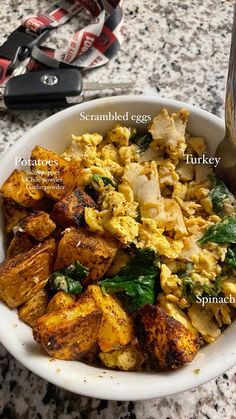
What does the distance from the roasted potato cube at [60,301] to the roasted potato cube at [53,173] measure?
0.19 metres

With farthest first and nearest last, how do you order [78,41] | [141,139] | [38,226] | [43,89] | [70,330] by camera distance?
[78,41], [43,89], [141,139], [38,226], [70,330]

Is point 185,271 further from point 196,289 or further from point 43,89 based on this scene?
point 43,89

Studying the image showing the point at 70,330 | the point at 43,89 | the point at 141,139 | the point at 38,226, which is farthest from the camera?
the point at 43,89

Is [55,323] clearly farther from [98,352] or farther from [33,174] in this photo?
[33,174]

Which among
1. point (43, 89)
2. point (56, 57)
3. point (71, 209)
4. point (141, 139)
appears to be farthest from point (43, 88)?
point (71, 209)

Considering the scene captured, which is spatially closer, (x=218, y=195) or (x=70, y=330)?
(x=70, y=330)

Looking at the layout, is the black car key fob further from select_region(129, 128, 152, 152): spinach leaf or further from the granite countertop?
select_region(129, 128, 152, 152): spinach leaf

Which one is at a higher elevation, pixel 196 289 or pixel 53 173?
pixel 53 173

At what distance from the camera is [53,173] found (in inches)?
37.4

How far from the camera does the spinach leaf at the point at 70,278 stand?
848mm

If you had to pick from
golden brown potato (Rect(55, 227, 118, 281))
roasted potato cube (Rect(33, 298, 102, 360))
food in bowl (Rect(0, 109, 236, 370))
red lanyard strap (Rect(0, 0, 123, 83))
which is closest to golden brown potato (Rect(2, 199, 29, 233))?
food in bowl (Rect(0, 109, 236, 370))

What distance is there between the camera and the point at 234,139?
95cm

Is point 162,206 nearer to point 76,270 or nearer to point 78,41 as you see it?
point 76,270

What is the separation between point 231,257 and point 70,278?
0.87 feet
